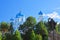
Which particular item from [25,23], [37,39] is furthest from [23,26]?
[37,39]

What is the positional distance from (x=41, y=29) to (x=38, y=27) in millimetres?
907

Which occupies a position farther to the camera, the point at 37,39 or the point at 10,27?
the point at 10,27

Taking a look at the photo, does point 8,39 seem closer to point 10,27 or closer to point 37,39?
point 37,39

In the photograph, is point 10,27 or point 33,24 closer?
point 33,24

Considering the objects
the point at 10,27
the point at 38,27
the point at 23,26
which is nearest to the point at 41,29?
the point at 38,27

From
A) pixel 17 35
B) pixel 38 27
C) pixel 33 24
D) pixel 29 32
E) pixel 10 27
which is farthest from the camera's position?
pixel 10 27

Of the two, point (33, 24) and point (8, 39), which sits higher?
point (33, 24)

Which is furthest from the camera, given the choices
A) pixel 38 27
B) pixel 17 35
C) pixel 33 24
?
pixel 33 24

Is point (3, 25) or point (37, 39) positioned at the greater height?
point (3, 25)

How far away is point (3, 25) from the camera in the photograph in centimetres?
4766

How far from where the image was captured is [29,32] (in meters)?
37.1

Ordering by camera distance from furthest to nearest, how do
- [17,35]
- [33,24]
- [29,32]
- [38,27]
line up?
[33,24] < [38,27] < [29,32] < [17,35]

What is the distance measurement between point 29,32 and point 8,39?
387 cm

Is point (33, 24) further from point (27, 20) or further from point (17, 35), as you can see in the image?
point (17, 35)
